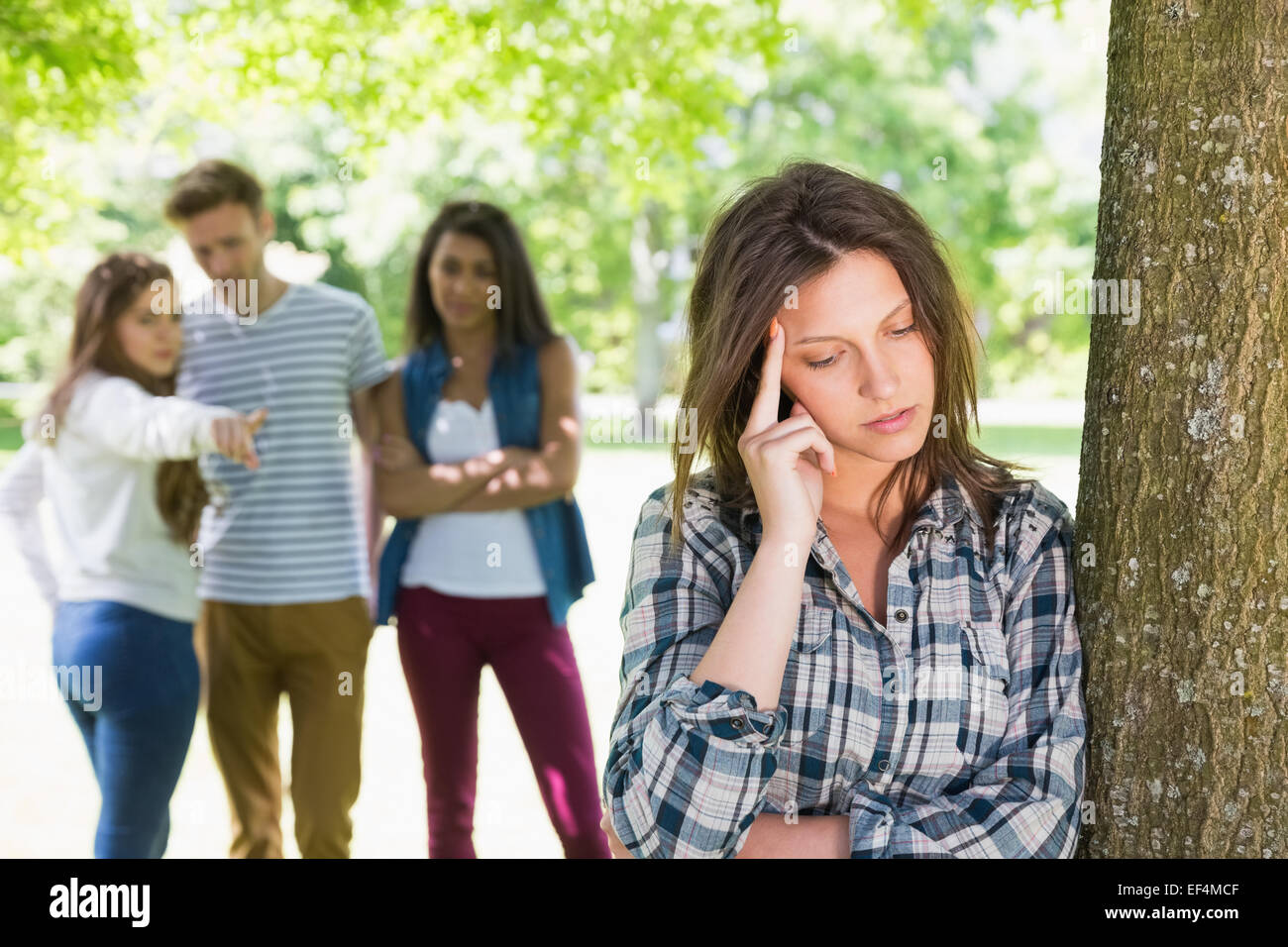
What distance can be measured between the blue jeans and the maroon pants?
0.76 metres

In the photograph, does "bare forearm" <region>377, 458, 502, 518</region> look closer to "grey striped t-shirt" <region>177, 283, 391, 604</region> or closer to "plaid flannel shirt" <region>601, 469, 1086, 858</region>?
"grey striped t-shirt" <region>177, 283, 391, 604</region>

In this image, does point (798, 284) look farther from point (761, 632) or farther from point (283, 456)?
point (283, 456)

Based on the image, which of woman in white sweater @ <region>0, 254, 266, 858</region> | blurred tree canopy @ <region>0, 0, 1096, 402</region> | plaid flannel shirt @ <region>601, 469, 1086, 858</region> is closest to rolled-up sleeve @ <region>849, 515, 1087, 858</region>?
plaid flannel shirt @ <region>601, 469, 1086, 858</region>

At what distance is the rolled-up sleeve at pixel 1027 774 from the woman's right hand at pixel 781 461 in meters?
0.40

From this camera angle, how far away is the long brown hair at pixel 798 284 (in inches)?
82.4

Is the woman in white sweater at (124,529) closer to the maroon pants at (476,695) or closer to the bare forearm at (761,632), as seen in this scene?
the maroon pants at (476,695)

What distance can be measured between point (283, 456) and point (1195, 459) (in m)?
2.93

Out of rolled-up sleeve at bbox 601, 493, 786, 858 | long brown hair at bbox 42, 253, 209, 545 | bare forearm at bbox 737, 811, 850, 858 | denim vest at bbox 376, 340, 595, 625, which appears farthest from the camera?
denim vest at bbox 376, 340, 595, 625

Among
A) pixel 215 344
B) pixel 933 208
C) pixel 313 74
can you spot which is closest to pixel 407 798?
pixel 215 344

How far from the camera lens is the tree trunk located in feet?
6.11

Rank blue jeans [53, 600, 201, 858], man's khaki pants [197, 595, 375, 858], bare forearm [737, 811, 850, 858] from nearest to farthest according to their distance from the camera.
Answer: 1. bare forearm [737, 811, 850, 858]
2. blue jeans [53, 600, 201, 858]
3. man's khaki pants [197, 595, 375, 858]

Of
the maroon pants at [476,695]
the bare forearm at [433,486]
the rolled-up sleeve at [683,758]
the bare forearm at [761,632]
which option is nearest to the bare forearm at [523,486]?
the bare forearm at [433,486]

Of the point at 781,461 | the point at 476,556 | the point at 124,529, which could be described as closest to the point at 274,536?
the point at 124,529

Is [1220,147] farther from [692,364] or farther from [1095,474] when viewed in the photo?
[692,364]
